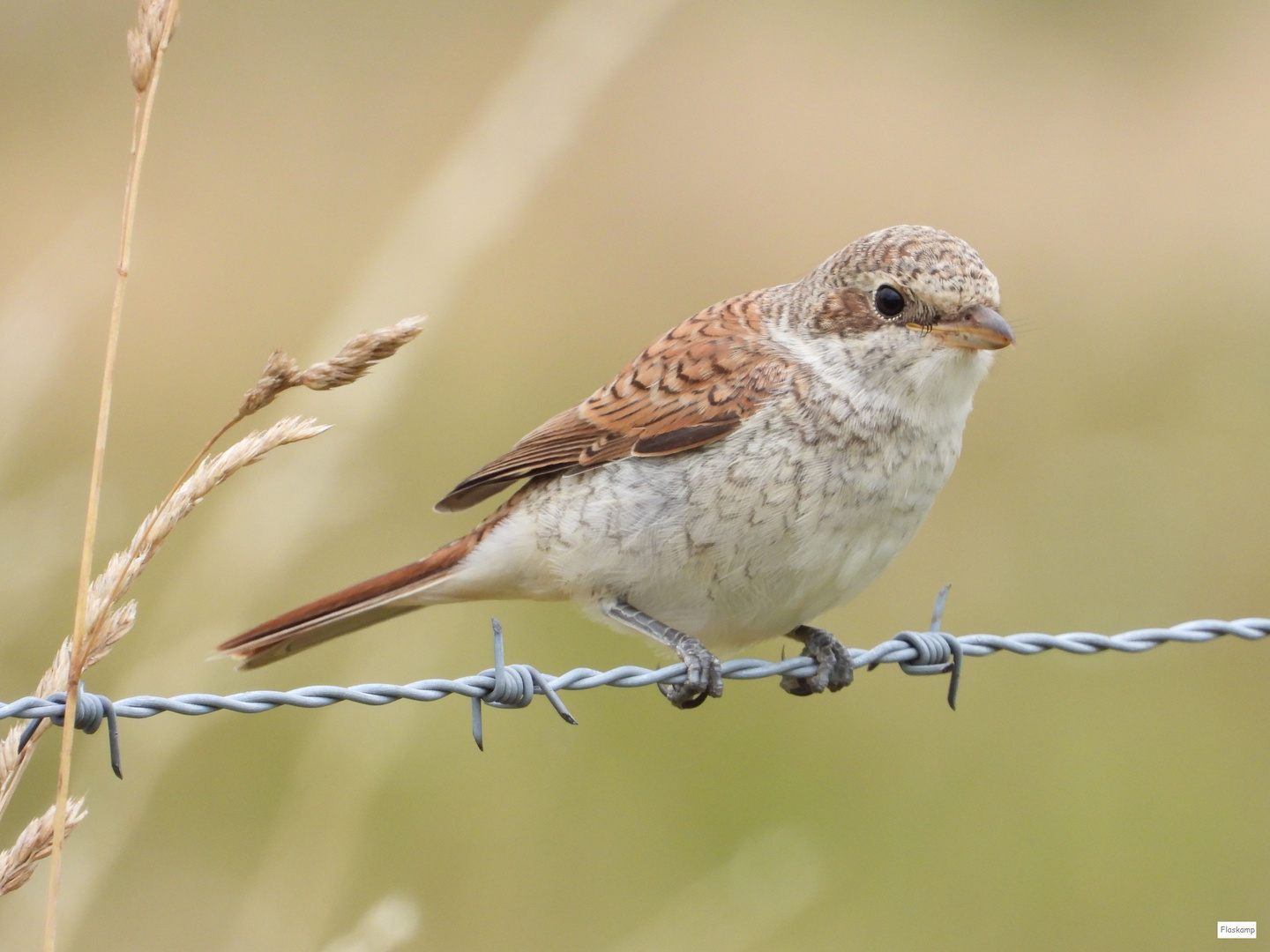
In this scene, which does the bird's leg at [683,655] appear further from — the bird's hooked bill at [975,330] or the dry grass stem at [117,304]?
the dry grass stem at [117,304]

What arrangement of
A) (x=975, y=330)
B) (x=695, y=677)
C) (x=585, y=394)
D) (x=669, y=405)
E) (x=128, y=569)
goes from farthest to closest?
(x=585, y=394) → (x=669, y=405) → (x=695, y=677) → (x=975, y=330) → (x=128, y=569)

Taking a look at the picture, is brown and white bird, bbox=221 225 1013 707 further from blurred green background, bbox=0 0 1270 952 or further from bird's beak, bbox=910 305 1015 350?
blurred green background, bbox=0 0 1270 952

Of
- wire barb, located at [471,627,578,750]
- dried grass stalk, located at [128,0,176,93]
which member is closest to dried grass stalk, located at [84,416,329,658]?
dried grass stalk, located at [128,0,176,93]

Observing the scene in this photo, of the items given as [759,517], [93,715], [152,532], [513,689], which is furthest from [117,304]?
[759,517]

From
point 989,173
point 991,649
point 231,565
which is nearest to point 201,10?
point 989,173

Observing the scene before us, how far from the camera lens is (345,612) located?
350 centimetres

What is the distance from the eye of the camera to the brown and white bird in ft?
10.6

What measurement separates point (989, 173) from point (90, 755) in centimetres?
673

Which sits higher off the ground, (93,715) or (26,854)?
(93,715)

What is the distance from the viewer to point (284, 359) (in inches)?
76.0

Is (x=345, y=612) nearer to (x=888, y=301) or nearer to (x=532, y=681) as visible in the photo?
(x=532, y=681)

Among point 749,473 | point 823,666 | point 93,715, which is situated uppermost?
point 749,473

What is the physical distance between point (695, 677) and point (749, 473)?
526 millimetres

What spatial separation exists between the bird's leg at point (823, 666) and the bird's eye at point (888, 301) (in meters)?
0.87
